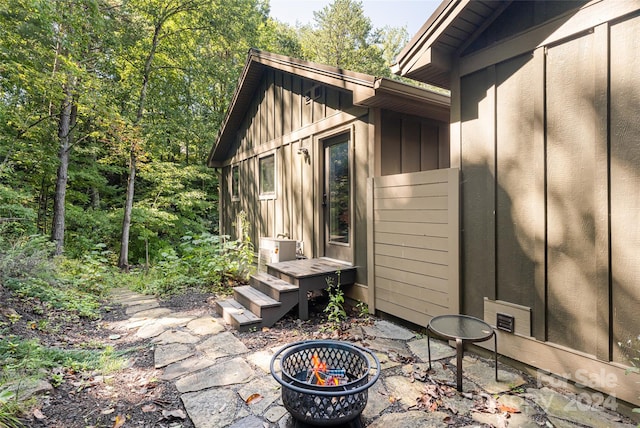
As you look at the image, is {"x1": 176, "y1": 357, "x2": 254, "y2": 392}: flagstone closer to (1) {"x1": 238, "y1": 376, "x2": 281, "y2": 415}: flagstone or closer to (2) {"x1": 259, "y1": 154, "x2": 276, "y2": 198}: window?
(1) {"x1": 238, "y1": 376, "x2": 281, "y2": 415}: flagstone

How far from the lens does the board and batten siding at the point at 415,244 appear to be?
3.10 m

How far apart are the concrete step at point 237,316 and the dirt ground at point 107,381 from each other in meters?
0.10

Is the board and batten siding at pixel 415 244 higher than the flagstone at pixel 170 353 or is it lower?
higher

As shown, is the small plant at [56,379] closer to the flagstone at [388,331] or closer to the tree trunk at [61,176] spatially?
the flagstone at [388,331]

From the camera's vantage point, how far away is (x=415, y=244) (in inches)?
136

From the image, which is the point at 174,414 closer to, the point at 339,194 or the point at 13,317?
the point at 13,317

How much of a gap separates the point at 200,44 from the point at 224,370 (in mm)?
11966

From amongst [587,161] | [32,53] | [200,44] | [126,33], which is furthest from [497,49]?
[200,44]

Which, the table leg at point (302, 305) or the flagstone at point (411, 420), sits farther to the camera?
the table leg at point (302, 305)

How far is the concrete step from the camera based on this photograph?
3.56m

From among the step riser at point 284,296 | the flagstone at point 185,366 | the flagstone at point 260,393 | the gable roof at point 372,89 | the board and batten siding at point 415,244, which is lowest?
the flagstone at point 185,366

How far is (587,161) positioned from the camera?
2.22 m

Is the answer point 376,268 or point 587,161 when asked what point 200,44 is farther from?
point 587,161

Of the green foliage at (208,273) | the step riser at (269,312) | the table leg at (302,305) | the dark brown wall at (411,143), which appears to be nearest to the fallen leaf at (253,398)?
the step riser at (269,312)
